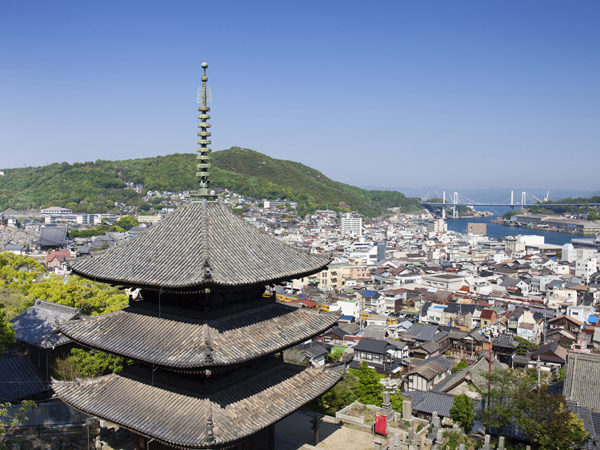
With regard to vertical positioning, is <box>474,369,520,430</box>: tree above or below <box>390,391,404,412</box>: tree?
above

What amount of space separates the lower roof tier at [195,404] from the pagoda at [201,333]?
3 cm

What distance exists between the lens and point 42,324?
2339cm

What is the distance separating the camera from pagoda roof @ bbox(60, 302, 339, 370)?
10.6 m

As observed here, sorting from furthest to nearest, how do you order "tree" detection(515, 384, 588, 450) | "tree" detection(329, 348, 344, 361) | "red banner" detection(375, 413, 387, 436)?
"tree" detection(329, 348, 344, 361), "tree" detection(515, 384, 588, 450), "red banner" detection(375, 413, 387, 436)

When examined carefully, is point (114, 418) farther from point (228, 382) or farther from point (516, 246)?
point (516, 246)

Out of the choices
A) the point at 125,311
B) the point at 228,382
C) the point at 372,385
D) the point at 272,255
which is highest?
the point at 272,255

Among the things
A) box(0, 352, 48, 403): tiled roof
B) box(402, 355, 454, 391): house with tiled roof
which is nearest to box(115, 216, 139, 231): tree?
box(402, 355, 454, 391): house with tiled roof

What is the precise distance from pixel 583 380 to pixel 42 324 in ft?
97.8

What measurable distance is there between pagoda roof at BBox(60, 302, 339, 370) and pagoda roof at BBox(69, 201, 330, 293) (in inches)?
43.9

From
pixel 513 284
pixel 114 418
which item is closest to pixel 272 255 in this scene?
pixel 114 418

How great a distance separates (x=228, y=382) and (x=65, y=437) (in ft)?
26.0

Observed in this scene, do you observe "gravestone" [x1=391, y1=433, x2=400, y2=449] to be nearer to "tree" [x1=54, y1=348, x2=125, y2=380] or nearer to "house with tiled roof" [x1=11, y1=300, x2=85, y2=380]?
"tree" [x1=54, y1=348, x2=125, y2=380]

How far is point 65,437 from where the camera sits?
15.5 m

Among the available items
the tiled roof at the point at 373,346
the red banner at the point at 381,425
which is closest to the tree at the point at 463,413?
the red banner at the point at 381,425
